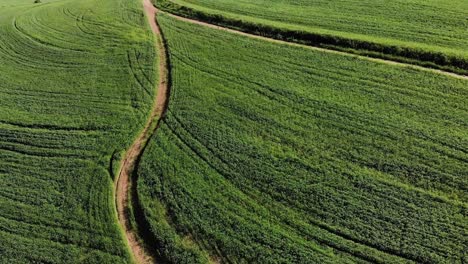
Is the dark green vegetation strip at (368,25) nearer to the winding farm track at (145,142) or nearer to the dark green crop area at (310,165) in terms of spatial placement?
the winding farm track at (145,142)

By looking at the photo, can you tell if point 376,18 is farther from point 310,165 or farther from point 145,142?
point 145,142

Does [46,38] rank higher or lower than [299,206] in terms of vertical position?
higher

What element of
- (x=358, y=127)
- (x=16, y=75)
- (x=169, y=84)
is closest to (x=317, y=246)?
(x=358, y=127)

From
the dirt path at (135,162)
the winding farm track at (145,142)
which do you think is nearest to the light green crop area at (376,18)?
the winding farm track at (145,142)

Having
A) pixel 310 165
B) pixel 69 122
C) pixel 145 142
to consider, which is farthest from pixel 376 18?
pixel 69 122

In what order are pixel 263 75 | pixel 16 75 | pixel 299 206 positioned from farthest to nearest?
1. pixel 16 75
2. pixel 263 75
3. pixel 299 206

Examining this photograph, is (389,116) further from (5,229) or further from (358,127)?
(5,229)
